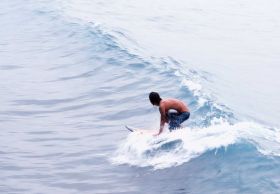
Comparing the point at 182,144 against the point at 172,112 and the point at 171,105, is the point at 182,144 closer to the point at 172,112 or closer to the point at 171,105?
the point at 172,112

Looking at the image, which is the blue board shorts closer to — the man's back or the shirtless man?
the shirtless man

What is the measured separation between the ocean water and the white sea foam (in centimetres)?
3

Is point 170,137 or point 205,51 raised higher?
point 170,137

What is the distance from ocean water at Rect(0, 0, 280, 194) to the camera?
13430mm

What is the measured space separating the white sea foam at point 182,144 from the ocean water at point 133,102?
0.03m

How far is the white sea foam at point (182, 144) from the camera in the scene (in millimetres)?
14242

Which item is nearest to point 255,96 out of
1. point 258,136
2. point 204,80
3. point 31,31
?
point 204,80

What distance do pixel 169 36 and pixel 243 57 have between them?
6.29 meters

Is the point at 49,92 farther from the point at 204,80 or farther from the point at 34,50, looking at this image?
the point at 34,50

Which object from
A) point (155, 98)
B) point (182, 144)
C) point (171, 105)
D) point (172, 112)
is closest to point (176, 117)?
point (172, 112)

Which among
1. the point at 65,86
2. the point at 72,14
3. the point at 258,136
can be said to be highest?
the point at 258,136

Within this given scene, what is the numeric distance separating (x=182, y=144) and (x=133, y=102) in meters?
5.79

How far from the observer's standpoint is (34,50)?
29125 millimetres

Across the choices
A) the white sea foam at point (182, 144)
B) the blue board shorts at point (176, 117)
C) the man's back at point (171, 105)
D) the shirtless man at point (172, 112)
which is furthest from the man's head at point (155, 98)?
the white sea foam at point (182, 144)
